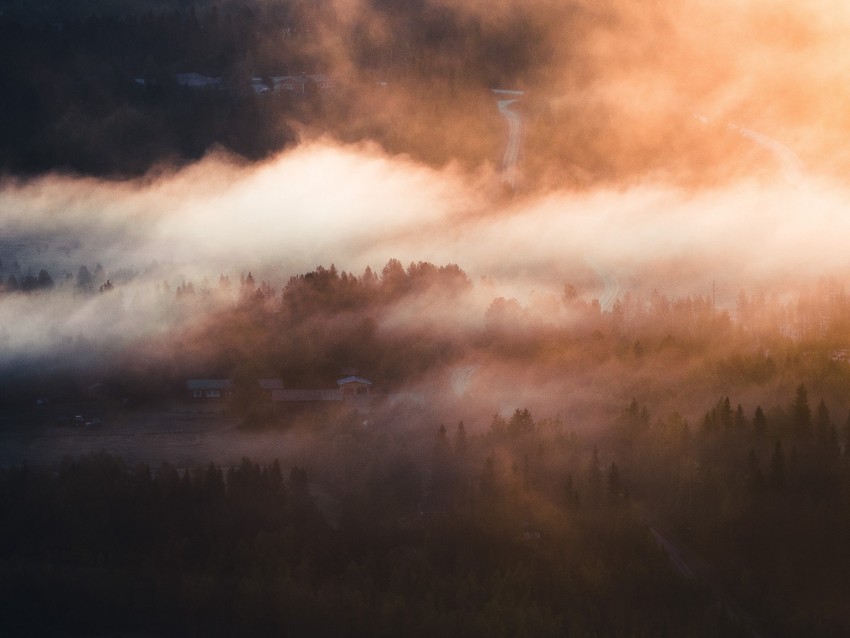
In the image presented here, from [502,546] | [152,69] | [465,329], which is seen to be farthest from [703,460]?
[152,69]

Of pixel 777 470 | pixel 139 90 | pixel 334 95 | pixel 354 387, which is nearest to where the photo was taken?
pixel 777 470

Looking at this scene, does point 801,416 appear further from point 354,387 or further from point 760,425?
point 354,387

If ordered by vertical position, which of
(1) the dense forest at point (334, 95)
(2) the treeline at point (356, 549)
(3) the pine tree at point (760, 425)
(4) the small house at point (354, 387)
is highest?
(1) the dense forest at point (334, 95)

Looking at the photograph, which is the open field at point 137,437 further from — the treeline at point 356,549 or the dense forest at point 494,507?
the treeline at point 356,549

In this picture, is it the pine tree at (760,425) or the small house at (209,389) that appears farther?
the small house at (209,389)

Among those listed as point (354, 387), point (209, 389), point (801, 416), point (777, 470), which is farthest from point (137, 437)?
point (801, 416)

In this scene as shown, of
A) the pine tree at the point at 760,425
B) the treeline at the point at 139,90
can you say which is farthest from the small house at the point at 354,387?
the treeline at the point at 139,90

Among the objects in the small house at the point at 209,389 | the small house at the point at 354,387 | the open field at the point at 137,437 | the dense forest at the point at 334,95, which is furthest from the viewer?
the dense forest at the point at 334,95

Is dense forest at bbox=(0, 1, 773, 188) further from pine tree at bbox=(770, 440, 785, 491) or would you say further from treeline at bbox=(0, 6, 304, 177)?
pine tree at bbox=(770, 440, 785, 491)

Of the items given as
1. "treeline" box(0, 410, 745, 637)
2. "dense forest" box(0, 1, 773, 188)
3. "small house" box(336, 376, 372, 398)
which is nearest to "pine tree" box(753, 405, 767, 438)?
"treeline" box(0, 410, 745, 637)
